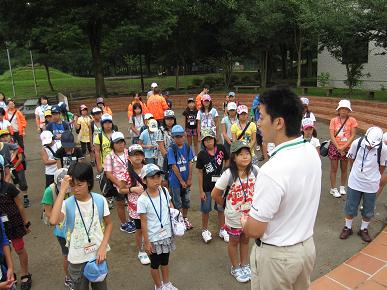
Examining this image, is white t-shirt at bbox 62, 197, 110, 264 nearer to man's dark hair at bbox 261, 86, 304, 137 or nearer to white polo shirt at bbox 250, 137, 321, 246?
white polo shirt at bbox 250, 137, 321, 246

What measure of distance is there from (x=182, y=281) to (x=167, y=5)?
19765 mm

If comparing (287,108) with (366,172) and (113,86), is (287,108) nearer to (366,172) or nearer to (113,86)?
(366,172)

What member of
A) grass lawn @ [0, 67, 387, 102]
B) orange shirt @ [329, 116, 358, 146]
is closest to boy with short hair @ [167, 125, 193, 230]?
orange shirt @ [329, 116, 358, 146]

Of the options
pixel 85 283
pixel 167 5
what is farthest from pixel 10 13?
pixel 85 283

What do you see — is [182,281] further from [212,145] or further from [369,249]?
[369,249]

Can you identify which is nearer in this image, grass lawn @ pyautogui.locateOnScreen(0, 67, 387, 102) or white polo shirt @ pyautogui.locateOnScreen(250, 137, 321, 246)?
white polo shirt @ pyautogui.locateOnScreen(250, 137, 321, 246)

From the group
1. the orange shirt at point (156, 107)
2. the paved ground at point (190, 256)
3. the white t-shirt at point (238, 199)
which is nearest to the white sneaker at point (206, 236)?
the paved ground at point (190, 256)

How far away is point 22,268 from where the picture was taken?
4.36m

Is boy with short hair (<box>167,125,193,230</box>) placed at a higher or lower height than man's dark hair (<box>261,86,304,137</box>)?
lower

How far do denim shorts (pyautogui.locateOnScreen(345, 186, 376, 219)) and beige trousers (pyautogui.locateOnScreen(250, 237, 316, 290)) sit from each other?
326cm

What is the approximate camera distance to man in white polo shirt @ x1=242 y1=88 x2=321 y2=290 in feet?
6.80

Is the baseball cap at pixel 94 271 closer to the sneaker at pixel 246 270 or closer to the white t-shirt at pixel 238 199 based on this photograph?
the white t-shirt at pixel 238 199

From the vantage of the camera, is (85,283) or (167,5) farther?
(167,5)

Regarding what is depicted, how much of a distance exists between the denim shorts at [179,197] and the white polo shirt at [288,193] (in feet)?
10.7
